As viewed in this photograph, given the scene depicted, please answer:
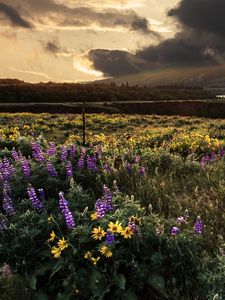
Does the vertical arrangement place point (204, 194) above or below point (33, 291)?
above

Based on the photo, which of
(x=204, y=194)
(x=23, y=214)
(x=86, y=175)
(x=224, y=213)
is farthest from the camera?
(x=86, y=175)

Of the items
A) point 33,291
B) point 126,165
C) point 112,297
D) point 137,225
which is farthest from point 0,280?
point 126,165

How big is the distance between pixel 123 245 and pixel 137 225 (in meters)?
0.28

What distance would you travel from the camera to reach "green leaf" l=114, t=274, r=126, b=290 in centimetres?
489

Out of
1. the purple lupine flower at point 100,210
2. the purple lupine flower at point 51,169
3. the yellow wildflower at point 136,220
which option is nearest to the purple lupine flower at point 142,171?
the purple lupine flower at point 51,169

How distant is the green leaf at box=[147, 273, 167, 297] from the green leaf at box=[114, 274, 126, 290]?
0.91ft

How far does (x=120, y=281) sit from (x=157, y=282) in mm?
392

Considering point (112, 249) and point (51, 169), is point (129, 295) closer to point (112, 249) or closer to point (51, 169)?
point (112, 249)

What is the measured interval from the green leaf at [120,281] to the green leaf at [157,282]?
0.28 metres

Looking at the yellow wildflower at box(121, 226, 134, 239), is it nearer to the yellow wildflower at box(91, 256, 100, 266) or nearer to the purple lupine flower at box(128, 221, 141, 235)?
the purple lupine flower at box(128, 221, 141, 235)

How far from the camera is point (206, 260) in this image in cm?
507

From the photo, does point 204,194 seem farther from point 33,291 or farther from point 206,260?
point 33,291

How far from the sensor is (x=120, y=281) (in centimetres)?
495

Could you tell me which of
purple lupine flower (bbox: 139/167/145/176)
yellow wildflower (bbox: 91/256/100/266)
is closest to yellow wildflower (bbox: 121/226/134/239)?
yellow wildflower (bbox: 91/256/100/266)
